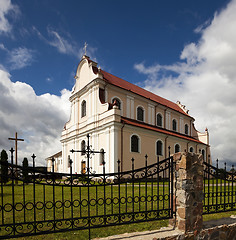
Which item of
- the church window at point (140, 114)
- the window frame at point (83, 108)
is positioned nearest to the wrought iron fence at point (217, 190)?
the church window at point (140, 114)

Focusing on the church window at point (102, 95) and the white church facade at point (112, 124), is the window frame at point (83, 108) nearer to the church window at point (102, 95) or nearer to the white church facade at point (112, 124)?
the white church facade at point (112, 124)

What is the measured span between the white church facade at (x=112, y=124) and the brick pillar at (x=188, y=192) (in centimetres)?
1263

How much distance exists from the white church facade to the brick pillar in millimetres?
12630

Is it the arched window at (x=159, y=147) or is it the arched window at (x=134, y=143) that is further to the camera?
the arched window at (x=159, y=147)

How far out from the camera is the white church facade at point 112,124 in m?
17.4

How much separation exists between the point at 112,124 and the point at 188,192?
42.9 feet

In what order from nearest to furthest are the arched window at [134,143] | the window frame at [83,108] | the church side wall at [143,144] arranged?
the church side wall at [143,144], the arched window at [134,143], the window frame at [83,108]

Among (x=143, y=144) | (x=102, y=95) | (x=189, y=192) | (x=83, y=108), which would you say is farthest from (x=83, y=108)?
(x=189, y=192)

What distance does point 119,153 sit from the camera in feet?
56.4

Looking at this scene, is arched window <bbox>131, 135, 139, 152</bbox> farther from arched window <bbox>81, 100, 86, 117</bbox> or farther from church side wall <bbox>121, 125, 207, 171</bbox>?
arched window <bbox>81, 100, 86, 117</bbox>

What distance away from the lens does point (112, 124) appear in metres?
17.0

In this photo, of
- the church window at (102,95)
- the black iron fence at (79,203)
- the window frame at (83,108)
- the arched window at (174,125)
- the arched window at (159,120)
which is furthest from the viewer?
the arched window at (174,125)

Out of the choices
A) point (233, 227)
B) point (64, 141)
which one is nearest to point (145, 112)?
point (64, 141)

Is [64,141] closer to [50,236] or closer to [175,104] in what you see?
[175,104]
